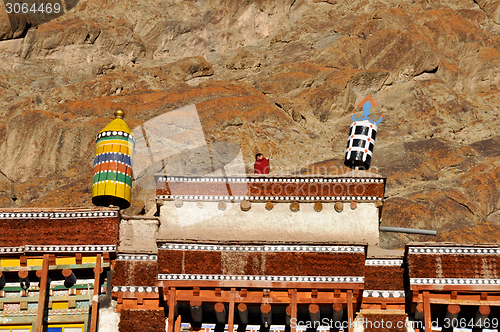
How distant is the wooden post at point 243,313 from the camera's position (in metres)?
16.5

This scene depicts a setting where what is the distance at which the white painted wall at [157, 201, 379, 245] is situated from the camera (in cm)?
1898

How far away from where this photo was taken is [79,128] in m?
37.9

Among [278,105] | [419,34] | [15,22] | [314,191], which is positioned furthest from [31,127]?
[419,34]

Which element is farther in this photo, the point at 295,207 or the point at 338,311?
the point at 295,207

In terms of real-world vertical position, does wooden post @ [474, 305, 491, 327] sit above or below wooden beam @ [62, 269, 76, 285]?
below

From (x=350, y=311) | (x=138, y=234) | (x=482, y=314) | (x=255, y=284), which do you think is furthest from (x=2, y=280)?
(x=482, y=314)

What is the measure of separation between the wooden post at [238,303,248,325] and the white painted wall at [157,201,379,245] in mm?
2534

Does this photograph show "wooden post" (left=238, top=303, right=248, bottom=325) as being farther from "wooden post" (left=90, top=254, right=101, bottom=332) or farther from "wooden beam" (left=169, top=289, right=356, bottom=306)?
"wooden post" (left=90, top=254, right=101, bottom=332)

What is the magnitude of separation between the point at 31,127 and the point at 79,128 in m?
2.71

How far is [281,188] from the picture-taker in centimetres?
1927

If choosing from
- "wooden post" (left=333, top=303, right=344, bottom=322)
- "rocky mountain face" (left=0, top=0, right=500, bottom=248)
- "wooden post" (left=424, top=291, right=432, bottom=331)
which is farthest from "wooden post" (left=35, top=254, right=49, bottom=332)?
"wooden post" (left=424, top=291, right=432, bottom=331)

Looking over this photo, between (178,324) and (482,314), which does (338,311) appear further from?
(178,324)

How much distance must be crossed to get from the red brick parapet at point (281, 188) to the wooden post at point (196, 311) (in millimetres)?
3523

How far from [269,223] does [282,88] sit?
28704 millimetres
